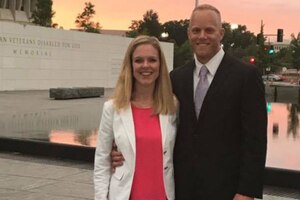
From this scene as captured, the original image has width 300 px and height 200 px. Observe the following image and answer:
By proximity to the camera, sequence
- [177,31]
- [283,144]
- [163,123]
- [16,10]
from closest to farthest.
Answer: [163,123], [283,144], [16,10], [177,31]

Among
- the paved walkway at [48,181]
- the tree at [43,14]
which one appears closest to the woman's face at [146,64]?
the paved walkway at [48,181]

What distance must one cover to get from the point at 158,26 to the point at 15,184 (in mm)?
107227

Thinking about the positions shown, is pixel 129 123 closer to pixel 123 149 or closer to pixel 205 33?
pixel 123 149

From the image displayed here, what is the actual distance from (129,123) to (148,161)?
237 mm

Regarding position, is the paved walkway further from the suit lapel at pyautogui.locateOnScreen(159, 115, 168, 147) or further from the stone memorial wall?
the stone memorial wall

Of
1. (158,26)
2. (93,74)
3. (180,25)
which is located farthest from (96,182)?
(180,25)

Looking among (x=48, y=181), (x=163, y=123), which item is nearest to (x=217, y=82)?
(x=163, y=123)

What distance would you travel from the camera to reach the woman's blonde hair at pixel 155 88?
2887 millimetres

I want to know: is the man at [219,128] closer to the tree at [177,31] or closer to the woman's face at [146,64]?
the woman's face at [146,64]

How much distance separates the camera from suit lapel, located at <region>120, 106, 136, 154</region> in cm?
284

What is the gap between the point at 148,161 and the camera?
112 inches

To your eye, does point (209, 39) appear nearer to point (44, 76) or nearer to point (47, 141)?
point (47, 141)

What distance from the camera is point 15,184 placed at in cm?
681

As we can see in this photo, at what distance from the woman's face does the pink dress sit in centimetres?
20
